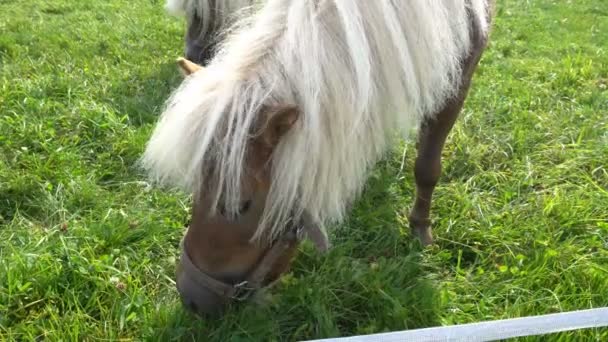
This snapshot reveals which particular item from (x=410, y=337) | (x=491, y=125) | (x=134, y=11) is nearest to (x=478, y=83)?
(x=491, y=125)

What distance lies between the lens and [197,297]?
84.7 inches

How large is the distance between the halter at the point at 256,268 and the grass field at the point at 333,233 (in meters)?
0.20

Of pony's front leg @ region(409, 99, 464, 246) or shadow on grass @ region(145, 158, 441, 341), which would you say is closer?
shadow on grass @ region(145, 158, 441, 341)

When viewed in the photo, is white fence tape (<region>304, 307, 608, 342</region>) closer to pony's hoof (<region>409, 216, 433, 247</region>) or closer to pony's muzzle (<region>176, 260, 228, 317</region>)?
pony's muzzle (<region>176, 260, 228, 317</region>)

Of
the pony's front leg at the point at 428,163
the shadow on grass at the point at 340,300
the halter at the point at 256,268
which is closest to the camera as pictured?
the halter at the point at 256,268

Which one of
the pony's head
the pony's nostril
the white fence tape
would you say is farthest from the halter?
the white fence tape

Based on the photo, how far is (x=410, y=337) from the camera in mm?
1984

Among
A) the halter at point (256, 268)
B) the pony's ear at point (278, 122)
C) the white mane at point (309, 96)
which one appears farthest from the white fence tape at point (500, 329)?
the pony's ear at point (278, 122)

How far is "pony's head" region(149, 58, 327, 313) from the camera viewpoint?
182 cm

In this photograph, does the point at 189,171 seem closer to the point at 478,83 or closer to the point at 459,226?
the point at 459,226

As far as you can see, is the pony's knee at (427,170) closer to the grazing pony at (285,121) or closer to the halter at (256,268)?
the grazing pony at (285,121)

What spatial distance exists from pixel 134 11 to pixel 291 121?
642 centimetres

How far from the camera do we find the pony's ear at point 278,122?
5.76ft

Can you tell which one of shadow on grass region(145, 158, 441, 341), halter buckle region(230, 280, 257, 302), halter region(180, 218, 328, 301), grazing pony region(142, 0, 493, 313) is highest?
grazing pony region(142, 0, 493, 313)
